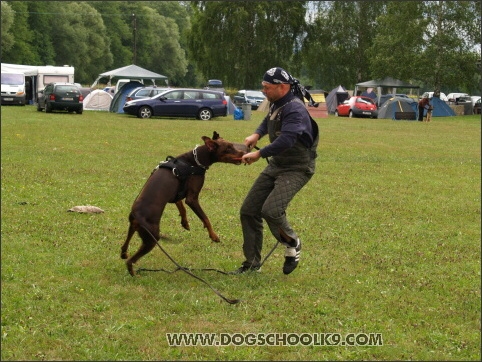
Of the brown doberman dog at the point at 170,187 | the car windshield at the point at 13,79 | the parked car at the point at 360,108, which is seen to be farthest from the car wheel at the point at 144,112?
the brown doberman dog at the point at 170,187

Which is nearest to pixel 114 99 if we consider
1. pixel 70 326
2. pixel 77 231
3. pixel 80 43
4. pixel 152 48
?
pixel 77 231

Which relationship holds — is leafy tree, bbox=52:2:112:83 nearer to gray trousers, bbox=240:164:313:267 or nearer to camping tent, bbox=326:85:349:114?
camping tent, bbox=326:85:349:114

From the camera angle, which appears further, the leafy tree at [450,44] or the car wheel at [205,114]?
the leafy tree at [450,44]

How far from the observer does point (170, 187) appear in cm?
675

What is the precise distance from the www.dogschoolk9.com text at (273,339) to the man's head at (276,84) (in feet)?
7.78

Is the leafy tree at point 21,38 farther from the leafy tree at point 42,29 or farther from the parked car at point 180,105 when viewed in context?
the parked car at point 180,105

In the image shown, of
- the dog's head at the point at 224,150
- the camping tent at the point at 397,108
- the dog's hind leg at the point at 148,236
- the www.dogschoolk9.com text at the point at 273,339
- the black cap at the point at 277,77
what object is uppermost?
the black cap at the point at 277,77

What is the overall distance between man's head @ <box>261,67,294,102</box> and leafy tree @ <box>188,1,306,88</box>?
5456cm

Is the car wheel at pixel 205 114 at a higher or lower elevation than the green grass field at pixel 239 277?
lower

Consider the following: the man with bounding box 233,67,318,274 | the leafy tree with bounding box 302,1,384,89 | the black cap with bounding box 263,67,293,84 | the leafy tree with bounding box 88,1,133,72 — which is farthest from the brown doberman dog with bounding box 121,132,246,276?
the leafy tree with bounding box 88,1,133,72

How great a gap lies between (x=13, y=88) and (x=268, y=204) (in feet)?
124

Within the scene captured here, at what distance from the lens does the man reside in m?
6.55

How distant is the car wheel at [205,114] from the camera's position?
3644 cm

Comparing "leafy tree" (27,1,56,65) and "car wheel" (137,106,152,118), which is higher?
"leafy tree" (27,1,56,65)
